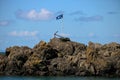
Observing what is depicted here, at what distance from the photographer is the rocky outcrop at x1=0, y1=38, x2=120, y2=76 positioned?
294 ft

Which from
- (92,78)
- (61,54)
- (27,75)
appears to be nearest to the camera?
(92,78)

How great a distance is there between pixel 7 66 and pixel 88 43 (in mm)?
23704

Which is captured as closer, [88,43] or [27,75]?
[27,75]

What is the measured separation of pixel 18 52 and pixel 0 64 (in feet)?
19.2

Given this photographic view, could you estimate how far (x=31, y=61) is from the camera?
91312 mm

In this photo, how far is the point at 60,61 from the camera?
9250 centimetres

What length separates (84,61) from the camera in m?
91.6

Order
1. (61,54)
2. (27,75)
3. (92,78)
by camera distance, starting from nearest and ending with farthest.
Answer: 1. (92,78)
2. (27,75)
3. (61,54)

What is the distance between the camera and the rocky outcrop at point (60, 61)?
294 ft

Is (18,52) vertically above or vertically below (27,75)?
above

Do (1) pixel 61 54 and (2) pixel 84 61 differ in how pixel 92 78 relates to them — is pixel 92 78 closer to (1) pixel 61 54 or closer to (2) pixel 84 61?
(2) pixel 84 61

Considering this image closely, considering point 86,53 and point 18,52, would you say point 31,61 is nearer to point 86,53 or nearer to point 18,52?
point 18,52

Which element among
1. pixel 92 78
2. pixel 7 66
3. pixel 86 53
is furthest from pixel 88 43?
pixel 7 66

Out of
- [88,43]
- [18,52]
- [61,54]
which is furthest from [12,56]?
[88,43]
